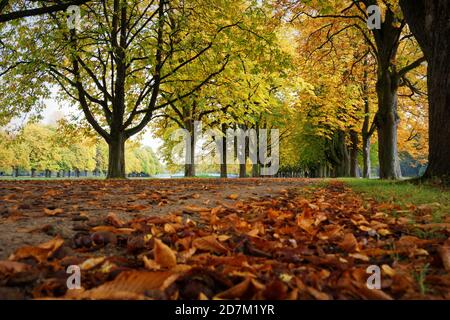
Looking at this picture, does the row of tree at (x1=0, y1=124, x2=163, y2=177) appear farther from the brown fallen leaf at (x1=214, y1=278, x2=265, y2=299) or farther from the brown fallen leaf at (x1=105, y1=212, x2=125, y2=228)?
the brown fallen leaf at (x1=214, y1=278, x2=265, y2=299)

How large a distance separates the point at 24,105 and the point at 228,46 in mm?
9526

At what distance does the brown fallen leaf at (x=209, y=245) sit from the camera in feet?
7.13

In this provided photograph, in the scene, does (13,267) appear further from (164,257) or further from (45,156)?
(45,156)

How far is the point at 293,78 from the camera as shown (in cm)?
1642

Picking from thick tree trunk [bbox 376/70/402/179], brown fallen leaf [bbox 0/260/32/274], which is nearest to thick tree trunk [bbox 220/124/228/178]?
thick tree trunk [bbox 376/70/402/179]

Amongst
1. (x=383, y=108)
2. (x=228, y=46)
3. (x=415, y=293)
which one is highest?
(x=228, y=46)

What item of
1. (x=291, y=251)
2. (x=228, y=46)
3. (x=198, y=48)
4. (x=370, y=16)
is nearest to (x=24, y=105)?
(x=198, y=48)

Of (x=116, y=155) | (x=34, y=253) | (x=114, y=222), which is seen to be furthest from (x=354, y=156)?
(x=34, y=253)

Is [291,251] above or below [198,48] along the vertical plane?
below

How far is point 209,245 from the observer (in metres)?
2.21

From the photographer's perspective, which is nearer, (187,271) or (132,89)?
(187,271)

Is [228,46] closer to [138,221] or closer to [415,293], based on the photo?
[138,221]

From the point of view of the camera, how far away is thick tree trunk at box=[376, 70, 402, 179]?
12.7m

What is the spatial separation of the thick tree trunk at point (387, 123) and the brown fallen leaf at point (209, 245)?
12.0m
